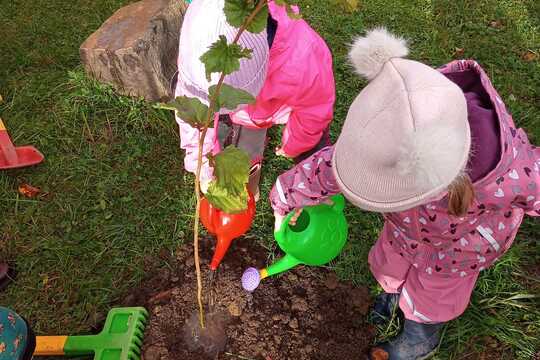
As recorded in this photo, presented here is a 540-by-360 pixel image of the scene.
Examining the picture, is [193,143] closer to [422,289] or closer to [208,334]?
[208,334]

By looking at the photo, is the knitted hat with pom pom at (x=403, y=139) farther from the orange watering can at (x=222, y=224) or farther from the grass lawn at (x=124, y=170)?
the grass lawn at (x=124, y=170)

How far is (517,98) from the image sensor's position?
2.71m

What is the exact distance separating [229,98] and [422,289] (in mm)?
1116

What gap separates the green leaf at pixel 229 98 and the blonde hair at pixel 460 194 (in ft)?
1.81

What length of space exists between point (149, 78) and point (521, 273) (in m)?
2.15

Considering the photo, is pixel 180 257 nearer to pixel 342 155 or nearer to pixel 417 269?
pixel 417 269

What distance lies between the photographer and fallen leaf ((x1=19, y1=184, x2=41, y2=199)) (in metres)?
2.47

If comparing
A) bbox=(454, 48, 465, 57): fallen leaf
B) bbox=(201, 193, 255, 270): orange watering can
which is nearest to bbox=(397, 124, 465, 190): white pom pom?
bbox=(201, 193, 255, 270): orange watering can

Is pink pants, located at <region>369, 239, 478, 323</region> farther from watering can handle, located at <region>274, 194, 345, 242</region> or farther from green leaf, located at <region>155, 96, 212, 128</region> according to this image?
green leaf, located at <region>155, 96, 212, 128</region>

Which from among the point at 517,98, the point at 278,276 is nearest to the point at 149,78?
the point at 278,276

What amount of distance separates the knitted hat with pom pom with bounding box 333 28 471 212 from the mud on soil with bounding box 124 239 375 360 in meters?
0.98

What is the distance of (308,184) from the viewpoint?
1.69 metres

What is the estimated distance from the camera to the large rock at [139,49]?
2.52 m

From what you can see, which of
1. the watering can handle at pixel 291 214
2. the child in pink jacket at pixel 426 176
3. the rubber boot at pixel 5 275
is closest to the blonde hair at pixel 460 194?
the child in pink jacket at pixel 426 176
